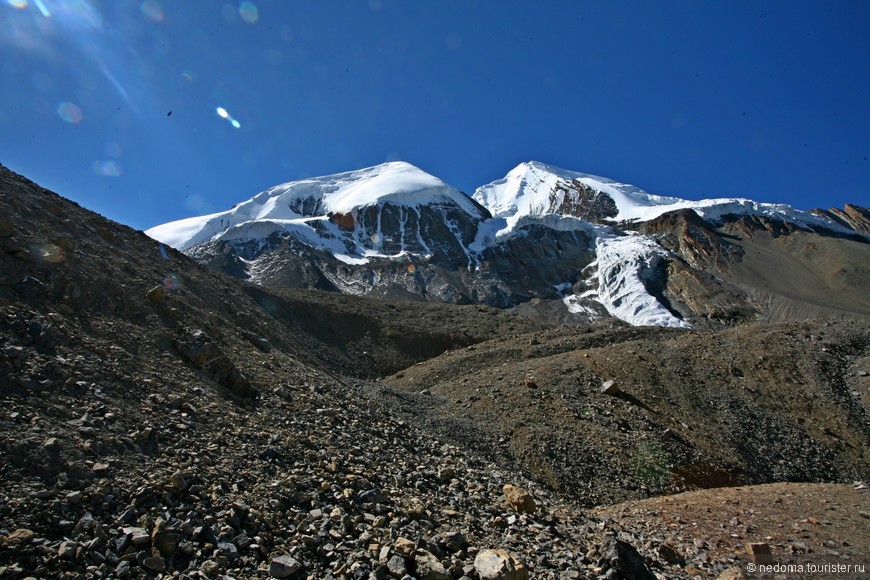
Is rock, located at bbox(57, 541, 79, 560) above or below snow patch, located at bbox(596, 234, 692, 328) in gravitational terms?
below

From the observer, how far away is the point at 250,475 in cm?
763

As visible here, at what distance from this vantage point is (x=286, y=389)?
12680 mm

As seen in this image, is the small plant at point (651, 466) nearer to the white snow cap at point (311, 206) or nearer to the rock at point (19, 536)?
the rock at point (19, 536)

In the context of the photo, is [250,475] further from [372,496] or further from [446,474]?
[446,474]

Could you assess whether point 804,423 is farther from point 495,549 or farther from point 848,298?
point 848,298

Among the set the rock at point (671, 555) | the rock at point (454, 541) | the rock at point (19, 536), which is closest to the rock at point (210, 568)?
the rock at point (19, 536)

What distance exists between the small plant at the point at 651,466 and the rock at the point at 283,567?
35.4 ft

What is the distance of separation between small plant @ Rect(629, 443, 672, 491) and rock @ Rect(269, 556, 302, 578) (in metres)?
10.8

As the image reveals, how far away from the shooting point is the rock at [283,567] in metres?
5.75

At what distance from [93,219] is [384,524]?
19936 millimetres

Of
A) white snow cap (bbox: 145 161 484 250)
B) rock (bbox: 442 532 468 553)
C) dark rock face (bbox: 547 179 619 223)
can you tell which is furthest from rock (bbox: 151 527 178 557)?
dark rock face (bbox: 547 179 619 223)

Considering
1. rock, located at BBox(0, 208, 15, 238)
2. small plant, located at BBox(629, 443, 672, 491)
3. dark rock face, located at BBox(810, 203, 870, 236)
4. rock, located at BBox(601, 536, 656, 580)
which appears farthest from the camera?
dark rock face, located at BBox(810, 203, 870, 236)

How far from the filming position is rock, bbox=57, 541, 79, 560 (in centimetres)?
519

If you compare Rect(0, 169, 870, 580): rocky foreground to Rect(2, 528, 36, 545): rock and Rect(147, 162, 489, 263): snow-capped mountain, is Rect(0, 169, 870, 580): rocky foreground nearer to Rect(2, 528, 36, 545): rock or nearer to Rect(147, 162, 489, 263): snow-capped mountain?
Rect(2, 528, 36, 545): rock
